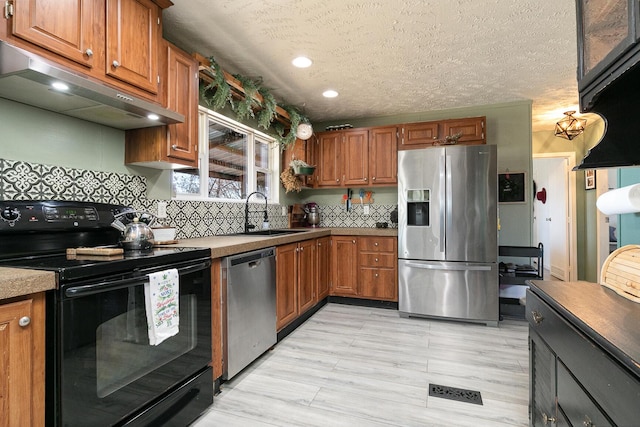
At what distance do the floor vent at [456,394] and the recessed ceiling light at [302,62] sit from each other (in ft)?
9.15

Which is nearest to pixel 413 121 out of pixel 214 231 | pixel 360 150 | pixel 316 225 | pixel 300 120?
pixel 360 150

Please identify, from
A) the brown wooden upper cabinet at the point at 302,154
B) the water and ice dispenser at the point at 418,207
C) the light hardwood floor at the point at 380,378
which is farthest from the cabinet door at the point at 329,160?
the light hardwood floor at the point at 380,378

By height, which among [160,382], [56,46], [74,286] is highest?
[56,46]

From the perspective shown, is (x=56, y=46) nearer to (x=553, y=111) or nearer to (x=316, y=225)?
(x=316, y=225)

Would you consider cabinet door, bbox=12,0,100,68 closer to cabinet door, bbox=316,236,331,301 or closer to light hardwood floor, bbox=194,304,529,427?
light hardwood floor, bbox=194,304,529,427

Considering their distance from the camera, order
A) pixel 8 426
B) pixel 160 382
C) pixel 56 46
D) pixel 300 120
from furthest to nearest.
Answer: pixel 300 120, pixel 160 382, pixel 56 46, pixel 8 426

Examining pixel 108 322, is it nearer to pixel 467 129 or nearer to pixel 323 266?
pixel 323 266

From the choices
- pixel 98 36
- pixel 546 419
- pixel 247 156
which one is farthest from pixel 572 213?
pixel 98 36

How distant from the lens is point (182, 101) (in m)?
2.20

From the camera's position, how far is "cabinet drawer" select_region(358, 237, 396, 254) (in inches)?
152

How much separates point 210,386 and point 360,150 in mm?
3308

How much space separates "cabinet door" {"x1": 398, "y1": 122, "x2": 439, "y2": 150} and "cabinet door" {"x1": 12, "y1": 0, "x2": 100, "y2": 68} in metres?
3.37

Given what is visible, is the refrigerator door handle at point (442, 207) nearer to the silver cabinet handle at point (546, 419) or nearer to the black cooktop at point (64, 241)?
the silver cabinet handle at point (546, 419)

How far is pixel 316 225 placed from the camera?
15.5 feet
